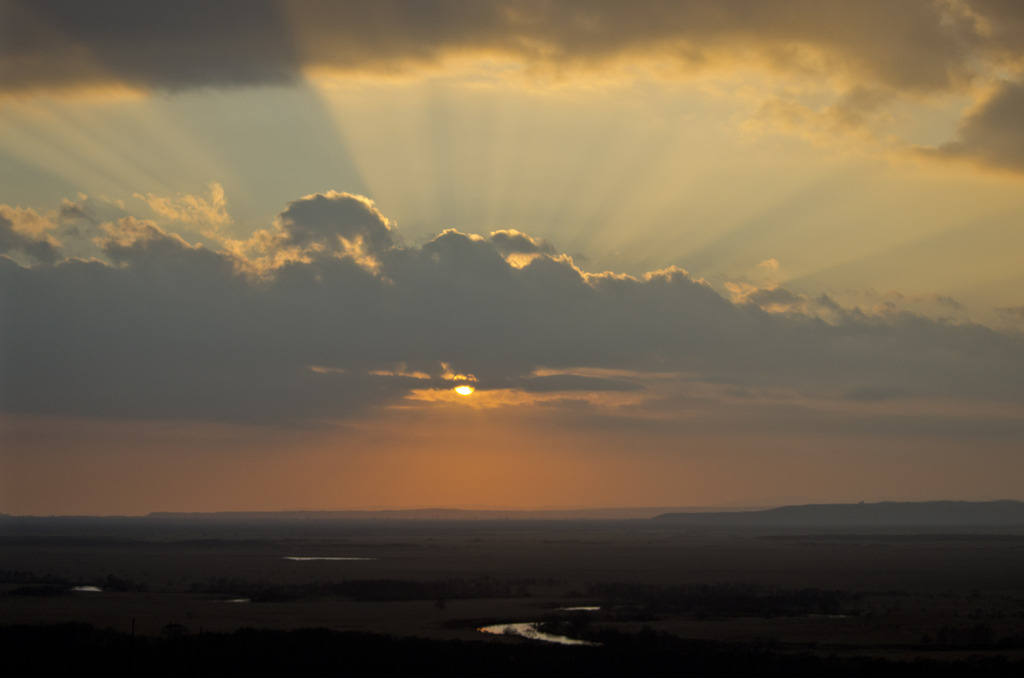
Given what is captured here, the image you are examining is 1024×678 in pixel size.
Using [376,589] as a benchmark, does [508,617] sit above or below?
below

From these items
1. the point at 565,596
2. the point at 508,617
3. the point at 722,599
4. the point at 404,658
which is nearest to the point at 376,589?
the point at 565,596

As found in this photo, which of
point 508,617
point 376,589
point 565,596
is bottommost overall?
point 508,617

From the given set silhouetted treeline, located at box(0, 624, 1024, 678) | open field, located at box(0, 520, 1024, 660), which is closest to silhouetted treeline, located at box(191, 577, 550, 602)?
open field, located at box(0, 520, 1024, 660)

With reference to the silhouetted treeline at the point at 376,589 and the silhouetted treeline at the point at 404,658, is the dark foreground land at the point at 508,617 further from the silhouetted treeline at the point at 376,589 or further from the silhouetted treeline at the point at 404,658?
the silhouetted treeline at the point at 376,589

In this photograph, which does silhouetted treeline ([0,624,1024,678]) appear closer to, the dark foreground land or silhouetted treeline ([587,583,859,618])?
the dark foreground land

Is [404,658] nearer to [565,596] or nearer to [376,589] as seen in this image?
[565,596]

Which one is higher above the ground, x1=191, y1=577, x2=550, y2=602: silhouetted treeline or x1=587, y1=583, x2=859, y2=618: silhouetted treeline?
x1=191, y1=577, x2=550, y2=602: silhouetted treeline

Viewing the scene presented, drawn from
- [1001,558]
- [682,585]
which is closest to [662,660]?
[682,585]
